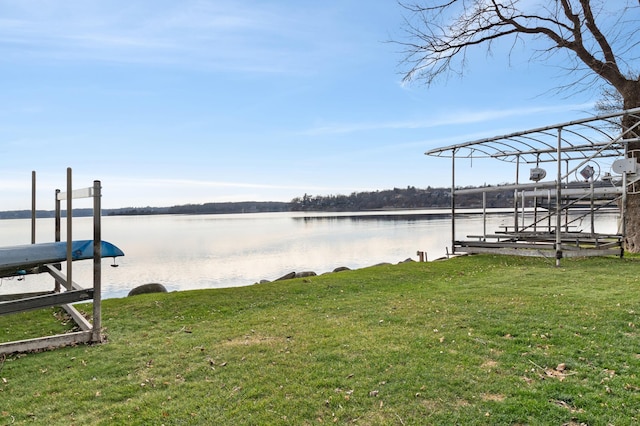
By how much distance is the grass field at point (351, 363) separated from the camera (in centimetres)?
292

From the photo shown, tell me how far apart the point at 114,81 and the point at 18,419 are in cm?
1177

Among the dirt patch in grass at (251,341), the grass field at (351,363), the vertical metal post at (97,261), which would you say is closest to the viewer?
the grass field at (351,363)

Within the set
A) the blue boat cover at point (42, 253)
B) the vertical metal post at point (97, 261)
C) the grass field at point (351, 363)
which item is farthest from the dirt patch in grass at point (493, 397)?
the blue boat cover at point (42, 253)

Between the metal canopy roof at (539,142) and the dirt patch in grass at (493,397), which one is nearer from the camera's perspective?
the dirt patch in grass at (493,397)

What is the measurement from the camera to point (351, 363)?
3777 mm

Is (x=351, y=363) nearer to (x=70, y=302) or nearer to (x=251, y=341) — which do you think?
(x=251, y=341)

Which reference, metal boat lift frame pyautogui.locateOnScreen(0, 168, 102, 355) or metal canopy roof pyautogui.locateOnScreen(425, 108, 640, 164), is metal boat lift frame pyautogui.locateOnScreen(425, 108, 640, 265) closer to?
metal canopy roof pyautogui.locateOnScreen(425, 108, 640, 164)

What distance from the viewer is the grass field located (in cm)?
292

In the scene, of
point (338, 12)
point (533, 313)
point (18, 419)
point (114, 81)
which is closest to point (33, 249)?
point (18, 419)

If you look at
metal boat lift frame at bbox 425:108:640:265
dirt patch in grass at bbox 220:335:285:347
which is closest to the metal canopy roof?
metal boat lift frame at bbox 425:108:640:265

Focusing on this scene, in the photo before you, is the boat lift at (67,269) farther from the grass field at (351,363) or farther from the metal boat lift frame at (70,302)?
the grass field at (351,363)

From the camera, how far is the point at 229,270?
19281 mm

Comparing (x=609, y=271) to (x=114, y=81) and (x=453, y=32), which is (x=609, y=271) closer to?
(x=453, y=32)

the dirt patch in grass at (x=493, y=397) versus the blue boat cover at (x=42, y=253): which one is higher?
Answer: the blue boat cover at (x=42, y=253)
